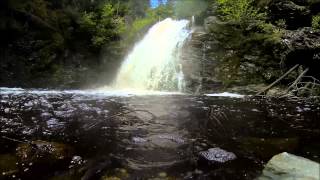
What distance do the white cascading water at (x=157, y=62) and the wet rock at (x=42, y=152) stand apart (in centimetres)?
1025

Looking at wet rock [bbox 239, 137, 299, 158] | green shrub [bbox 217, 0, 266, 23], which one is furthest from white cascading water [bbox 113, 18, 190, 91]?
wet rock [bbox 239, 137, 299, 158]

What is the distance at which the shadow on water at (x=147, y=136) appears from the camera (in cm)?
596

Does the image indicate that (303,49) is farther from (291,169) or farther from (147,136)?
(291,169)

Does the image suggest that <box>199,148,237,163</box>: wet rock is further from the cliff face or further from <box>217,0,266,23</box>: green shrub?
<box>217,0,266,23</box>: green shrub

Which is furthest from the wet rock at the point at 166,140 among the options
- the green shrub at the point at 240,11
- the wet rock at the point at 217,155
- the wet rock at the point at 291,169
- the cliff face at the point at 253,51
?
the green shrub at the point at 240,11

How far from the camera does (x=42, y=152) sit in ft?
21.6

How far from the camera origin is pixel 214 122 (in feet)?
31.1

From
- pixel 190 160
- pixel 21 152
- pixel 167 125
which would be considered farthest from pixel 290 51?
pixel 21 152

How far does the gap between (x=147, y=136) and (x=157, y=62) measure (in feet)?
36.0

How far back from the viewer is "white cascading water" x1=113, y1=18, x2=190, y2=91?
688 inches

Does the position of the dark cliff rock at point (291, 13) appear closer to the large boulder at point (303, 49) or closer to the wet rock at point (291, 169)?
the large boulder at point (303, 49)

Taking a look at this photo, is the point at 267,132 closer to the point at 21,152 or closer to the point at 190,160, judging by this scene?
the point at 190,160

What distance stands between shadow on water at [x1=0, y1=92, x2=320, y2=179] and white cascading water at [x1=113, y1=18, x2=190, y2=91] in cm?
469

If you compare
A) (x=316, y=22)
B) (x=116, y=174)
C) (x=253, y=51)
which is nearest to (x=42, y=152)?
(x=116, y=174)
